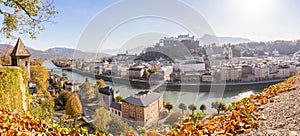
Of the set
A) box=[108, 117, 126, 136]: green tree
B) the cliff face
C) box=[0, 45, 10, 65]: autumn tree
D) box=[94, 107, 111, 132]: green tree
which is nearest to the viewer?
the cliff face

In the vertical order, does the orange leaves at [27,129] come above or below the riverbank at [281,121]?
below

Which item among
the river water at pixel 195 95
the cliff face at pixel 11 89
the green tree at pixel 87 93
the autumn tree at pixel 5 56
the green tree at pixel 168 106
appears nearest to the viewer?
the cliff face at pixel 11 89

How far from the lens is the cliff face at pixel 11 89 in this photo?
8.36 ft

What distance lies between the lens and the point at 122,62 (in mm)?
15672

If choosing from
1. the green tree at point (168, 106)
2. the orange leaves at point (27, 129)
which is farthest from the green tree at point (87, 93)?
the orange leaves at point (27, 129)

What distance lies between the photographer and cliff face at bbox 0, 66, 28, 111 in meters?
2.55

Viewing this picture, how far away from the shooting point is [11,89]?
2.79 m

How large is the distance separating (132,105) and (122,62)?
28.4ft

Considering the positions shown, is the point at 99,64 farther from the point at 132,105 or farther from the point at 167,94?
the point at 132,105

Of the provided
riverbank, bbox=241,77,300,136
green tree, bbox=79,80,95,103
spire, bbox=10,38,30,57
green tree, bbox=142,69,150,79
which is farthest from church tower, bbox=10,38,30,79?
green tree, bbox=142,69,150,79

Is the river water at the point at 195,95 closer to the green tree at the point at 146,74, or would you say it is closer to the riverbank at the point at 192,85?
the riverbank at the point at 192,85

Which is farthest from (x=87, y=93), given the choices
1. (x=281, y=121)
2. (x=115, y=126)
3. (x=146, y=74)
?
(x=281, y=121)

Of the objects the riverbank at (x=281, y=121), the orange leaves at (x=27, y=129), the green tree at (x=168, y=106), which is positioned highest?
the riverbank at (x=281, y=121)

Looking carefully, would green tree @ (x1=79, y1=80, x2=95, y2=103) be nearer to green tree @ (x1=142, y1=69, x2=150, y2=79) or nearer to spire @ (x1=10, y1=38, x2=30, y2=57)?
green tree @ (x1=142, y1=69, x2=150, y2=79)
